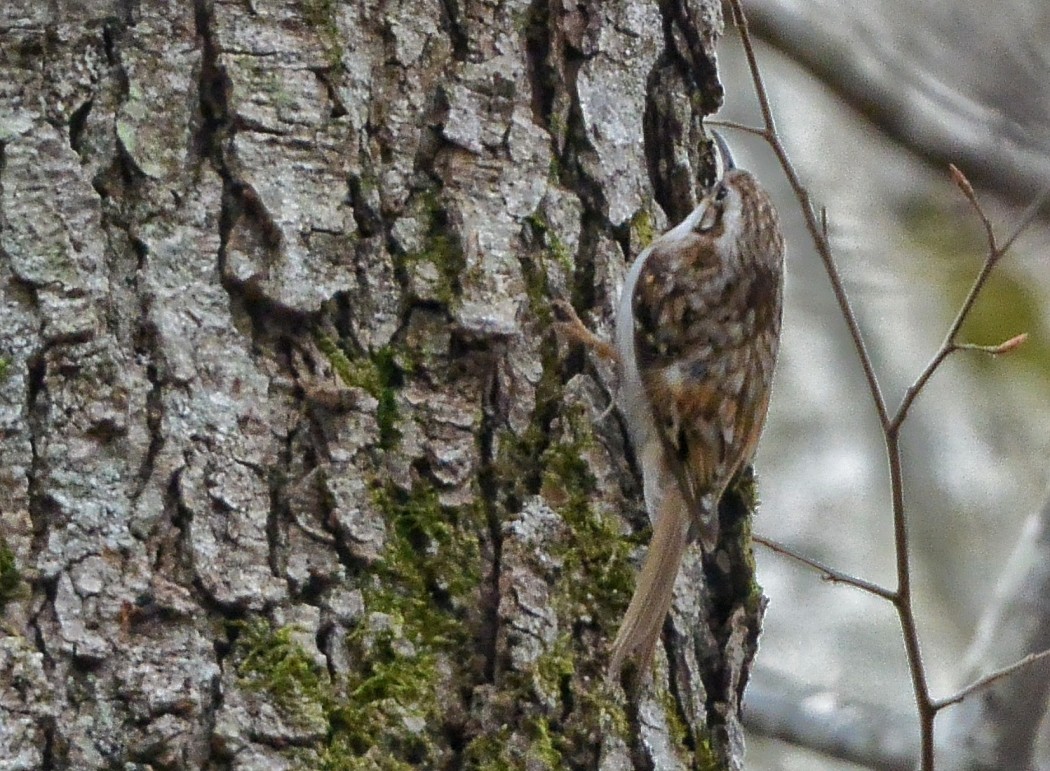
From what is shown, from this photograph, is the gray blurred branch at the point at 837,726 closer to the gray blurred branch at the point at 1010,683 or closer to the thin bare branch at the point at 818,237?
the gray blurred branch at the point at 1010,683

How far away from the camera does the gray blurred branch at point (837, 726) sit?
3172 mm

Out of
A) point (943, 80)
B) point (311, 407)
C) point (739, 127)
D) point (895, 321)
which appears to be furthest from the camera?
point (895, 321)

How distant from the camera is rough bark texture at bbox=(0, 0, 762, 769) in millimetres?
1416

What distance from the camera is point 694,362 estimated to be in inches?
95.7

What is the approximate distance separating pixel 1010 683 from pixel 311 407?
6.21 ft

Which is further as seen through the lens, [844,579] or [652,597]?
[844,579]

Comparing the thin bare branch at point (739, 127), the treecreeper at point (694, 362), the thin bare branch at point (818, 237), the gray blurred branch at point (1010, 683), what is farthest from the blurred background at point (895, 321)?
the thin bare branch at point (818, 237)

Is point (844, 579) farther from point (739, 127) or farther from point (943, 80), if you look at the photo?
point (943, 80)

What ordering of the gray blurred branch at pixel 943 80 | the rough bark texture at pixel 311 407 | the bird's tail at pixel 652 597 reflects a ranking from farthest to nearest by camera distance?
1. the gray blurred branch at pixel 943 80
2. the bird's tail at pixel 652 597
3. the rough bark texture at pixel 311 407

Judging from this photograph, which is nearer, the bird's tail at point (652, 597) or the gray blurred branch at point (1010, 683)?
the bird's tail at point (652, 597)

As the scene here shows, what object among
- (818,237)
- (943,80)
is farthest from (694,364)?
(943,80)

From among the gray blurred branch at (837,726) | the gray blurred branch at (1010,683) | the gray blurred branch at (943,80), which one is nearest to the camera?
the gray blurred branch at (1010,683)

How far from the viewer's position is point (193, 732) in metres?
1.39

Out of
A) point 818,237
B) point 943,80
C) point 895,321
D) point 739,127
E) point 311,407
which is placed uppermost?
point 895,321
